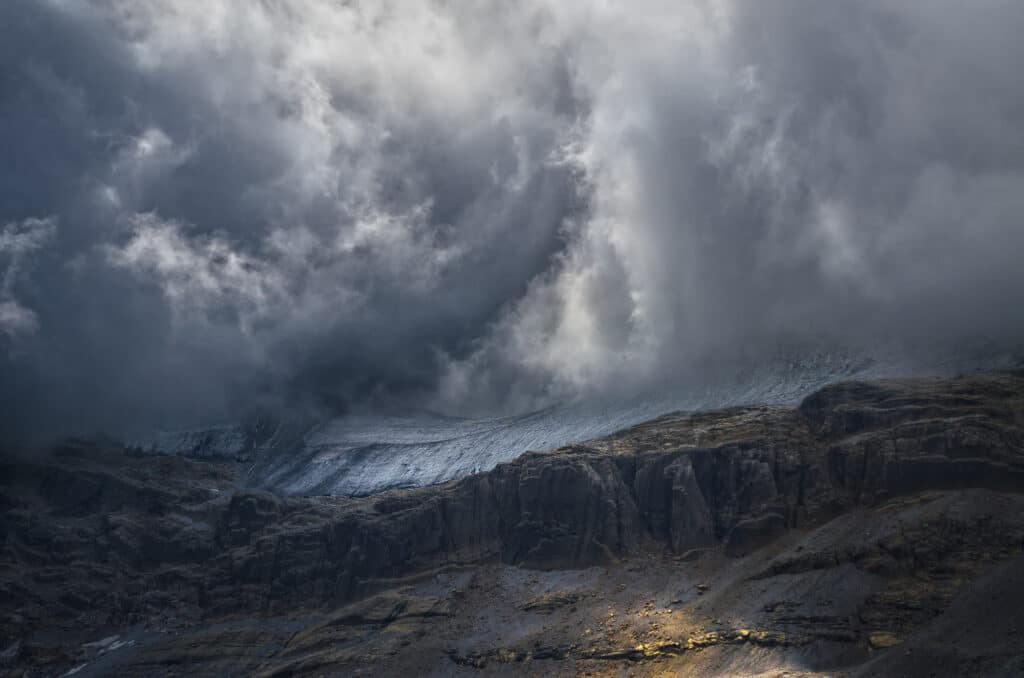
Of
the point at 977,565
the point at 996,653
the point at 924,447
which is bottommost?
the point at 996,653

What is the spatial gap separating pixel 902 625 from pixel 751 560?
41341mm

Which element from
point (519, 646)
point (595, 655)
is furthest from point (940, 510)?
point (519, 646)

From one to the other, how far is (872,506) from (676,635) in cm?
4393

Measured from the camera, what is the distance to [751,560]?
196750 mm

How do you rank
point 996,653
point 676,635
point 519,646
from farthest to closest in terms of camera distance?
point 519,646
point 676,635
point 996,653

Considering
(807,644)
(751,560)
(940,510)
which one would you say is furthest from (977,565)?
(751,560)

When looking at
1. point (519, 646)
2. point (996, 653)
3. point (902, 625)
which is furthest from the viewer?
point (519, 646)

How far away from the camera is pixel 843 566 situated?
177500 millimetres

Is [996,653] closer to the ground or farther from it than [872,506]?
closer to the ground

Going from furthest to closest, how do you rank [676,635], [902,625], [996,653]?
[676,635] < [902,625] < [996,653]

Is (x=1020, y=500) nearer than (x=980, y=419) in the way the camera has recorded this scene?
Yes

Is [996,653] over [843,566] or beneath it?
beneath

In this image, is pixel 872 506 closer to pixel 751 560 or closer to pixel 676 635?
pixel 751 560

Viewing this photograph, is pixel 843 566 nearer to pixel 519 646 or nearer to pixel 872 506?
pixel 872 506
